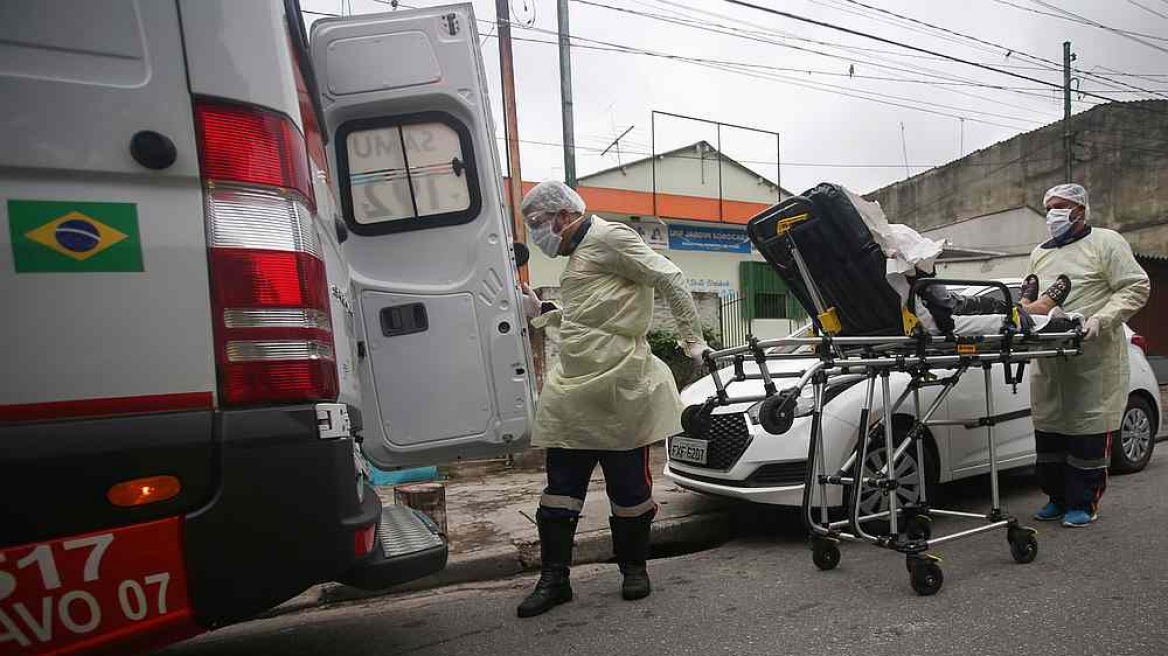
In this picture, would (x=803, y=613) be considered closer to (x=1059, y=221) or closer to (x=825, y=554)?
(x=825, y=554)

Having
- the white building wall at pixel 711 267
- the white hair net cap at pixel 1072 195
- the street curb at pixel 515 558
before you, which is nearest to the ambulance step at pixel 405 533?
the street curb at pixel 515 558

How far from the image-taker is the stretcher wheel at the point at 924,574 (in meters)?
2.72

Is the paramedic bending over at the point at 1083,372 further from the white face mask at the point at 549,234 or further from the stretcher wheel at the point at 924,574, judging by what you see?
the white face mask at the point at 549,234

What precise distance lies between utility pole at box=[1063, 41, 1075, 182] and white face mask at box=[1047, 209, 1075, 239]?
13.5m

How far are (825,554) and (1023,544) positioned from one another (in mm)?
854

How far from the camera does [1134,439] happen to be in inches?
203

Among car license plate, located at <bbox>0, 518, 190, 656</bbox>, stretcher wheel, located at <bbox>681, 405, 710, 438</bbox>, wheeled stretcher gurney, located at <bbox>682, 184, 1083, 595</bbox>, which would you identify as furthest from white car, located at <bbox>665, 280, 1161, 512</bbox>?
car license plate, located at <bbox>0, 518, 190, 656</bbox>

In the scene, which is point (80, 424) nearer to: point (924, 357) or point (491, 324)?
point (491, 324)

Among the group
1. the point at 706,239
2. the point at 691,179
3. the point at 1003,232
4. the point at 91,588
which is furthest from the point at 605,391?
the point at 1003,232

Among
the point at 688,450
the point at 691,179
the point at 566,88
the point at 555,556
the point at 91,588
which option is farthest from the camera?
the point at 691,179

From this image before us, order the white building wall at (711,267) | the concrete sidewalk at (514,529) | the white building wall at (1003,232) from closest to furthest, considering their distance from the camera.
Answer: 1. the concrete sidewalk at (514,529)
2. the white building wall at (711,267)
3. the white building wall at (1003,232)

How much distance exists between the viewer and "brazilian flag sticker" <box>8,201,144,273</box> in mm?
1343

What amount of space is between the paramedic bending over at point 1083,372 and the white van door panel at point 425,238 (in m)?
2.91

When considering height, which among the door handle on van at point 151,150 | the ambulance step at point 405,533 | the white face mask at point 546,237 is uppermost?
the door handle on van at point 151,150
